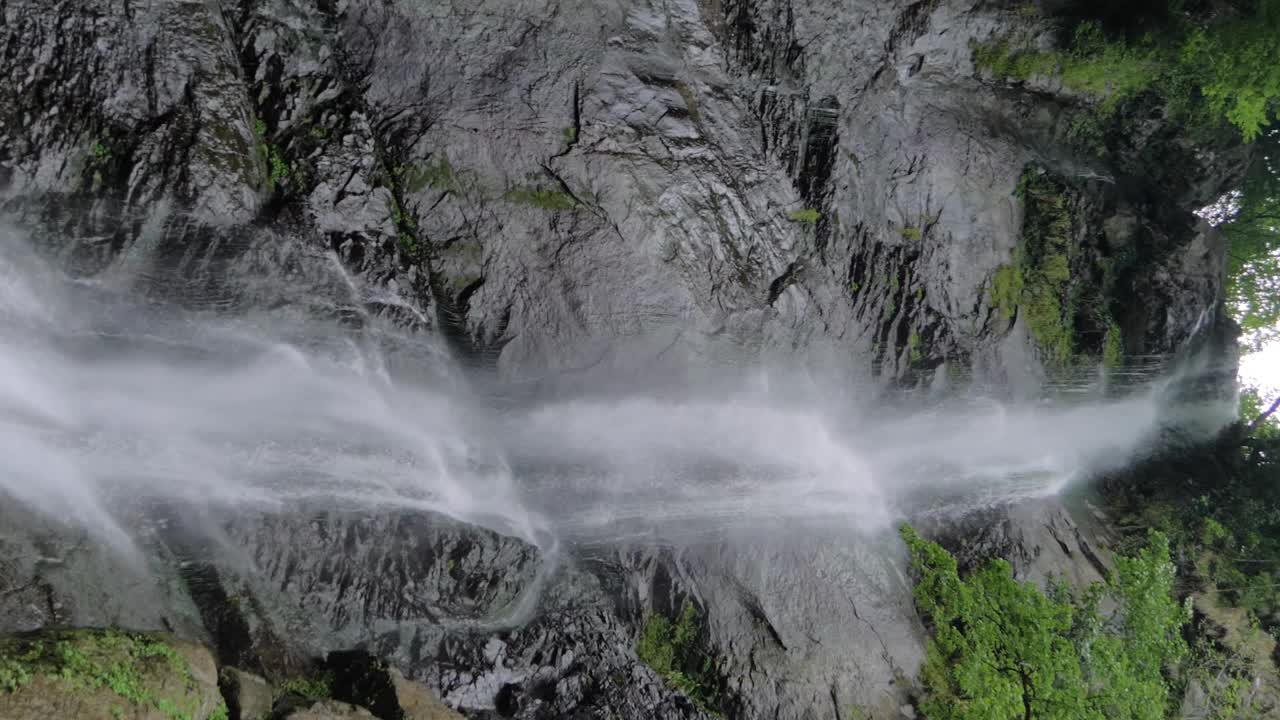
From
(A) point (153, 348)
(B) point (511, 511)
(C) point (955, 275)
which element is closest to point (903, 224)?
(C) point (955, 275)

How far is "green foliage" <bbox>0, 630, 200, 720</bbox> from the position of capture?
553cm

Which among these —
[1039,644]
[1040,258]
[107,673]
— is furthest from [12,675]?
[1040,258]

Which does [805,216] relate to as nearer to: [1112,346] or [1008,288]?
[1008,288]

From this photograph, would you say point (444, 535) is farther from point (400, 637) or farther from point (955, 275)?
point (955, 275)

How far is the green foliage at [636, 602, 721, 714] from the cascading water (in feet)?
3.83

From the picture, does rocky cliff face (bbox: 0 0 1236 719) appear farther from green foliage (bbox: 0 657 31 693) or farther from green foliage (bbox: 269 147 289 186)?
green foliage (bbox: 0 657 31 693)

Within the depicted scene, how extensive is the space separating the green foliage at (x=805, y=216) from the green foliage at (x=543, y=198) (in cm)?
340

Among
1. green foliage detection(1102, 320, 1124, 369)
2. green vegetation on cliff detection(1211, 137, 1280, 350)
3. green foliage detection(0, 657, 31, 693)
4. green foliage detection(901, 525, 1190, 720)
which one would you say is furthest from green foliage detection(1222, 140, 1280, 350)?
green foliage detection(0, 657, 31, 693)

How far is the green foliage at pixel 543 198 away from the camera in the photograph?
32.3 feet

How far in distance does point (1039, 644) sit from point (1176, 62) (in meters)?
10.0

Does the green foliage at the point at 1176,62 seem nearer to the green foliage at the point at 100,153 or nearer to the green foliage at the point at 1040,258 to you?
the green foliage at the point at 1040,258

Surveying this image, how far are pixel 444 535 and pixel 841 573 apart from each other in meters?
5.49

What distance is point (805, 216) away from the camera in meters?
11.9

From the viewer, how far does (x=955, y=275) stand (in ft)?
42.2
